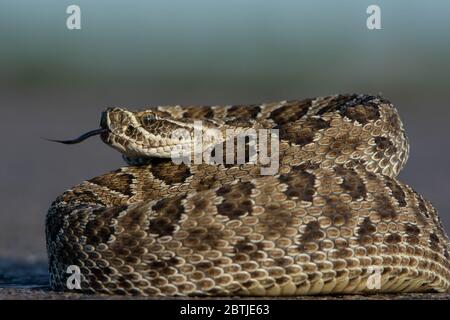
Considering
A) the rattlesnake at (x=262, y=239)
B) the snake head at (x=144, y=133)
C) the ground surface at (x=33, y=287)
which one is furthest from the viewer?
the snake head at (x=144, y=133)

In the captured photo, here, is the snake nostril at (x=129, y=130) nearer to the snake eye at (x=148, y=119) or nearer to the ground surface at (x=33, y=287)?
the snake eye at (x=148, y=119)

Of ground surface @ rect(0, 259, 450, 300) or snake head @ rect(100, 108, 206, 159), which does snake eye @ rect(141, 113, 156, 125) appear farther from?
ground surface @ rect(0, 259, 450, 300)

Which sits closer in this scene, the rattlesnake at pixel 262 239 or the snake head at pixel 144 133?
the rattlesnake at pixel 262 239

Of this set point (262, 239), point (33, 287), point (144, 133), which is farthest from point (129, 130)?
point (262, 239)

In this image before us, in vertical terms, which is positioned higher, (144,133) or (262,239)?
(144,133)

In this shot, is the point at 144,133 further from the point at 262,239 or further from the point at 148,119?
the point at 262,239

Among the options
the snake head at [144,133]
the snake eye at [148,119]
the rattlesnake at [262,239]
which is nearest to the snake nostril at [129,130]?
the snake head at [144,133]

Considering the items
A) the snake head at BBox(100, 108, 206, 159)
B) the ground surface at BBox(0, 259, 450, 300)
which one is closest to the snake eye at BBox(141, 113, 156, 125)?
the snake head at BBox(100, 108, 206, 159)
